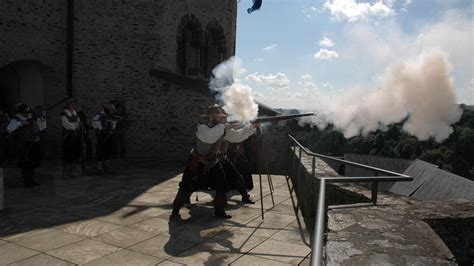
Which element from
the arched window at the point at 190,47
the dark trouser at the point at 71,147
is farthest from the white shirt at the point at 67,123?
the arched window at the point at 190,47

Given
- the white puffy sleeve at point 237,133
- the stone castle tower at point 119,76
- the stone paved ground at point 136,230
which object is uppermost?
the stone castle tower at point 119,76

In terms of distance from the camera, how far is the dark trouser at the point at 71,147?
29.7 feet

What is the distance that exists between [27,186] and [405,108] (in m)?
9.42

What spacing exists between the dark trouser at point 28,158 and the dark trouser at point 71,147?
3.23 ft

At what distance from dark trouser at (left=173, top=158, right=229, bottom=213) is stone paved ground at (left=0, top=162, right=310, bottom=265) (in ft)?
0.95

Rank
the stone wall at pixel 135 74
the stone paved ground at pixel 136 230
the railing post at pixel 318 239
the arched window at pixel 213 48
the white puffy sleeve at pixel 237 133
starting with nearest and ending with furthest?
the railing post at pixel 318 239 → the stone paved ground at pixel 136 230 → the white puffy sleeve at pixel 237 133 → the stone wall at pixel 135 74 → the arched window at pixel 213 48

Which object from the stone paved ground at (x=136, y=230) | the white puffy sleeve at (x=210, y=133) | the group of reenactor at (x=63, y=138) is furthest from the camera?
the group of reenactor at (x=63, y=138)

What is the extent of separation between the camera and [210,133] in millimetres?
5742

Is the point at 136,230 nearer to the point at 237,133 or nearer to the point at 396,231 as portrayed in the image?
the point at 237,133

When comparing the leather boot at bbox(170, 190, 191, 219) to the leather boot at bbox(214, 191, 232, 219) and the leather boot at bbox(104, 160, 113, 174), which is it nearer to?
the leather boot at bbox(214, 191, 232, 219)

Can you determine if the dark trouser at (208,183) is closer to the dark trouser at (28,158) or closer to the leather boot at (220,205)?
the leather boot at (220,205)

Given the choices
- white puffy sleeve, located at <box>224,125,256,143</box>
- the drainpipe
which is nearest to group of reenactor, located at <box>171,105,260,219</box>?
white puffy sleeve, located at <box>224,125,256,143</box>

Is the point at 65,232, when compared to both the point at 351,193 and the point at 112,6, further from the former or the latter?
the point at 112,6

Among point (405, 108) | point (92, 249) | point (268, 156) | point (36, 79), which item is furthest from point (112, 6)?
point (92, 249)
